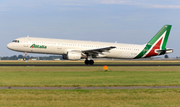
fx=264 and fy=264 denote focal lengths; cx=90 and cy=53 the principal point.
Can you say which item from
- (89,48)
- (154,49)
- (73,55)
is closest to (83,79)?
(73,55)

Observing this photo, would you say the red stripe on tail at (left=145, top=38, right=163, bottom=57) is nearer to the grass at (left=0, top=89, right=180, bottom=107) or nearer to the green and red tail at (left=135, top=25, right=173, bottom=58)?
the green and red tail at (left=135, top=25, right=173, bottom=58)

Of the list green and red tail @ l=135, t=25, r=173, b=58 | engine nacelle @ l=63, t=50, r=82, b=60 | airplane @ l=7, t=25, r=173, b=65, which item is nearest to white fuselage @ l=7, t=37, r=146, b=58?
airplane @ l=7, t=25, r=173, b=65

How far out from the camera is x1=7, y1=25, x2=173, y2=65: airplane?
46438 millimetres

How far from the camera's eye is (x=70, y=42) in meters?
48.5

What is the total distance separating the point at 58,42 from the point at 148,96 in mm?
34956

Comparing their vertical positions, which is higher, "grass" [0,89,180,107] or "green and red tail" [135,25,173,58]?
"green and red tail" [135,25,173,58]

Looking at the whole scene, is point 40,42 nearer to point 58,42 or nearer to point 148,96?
point 58,42

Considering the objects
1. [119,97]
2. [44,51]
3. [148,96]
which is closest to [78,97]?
[119,97]

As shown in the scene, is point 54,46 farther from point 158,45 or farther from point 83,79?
point 83,79

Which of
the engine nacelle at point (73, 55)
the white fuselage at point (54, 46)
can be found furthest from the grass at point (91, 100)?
the white fuselage at point (54, 46)

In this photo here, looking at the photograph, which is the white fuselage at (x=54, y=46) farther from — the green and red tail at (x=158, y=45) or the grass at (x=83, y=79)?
the grass at (x=83, y=79)

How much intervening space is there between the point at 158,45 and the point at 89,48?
584 inches

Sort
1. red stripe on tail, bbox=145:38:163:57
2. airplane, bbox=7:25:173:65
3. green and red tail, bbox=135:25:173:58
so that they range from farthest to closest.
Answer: red stripe on tail, bbox=145:38:163:57, green and red tail, bbox=135:25:173:58, airplane, bbox=7:25:173:65

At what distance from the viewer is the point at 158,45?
54062mm
